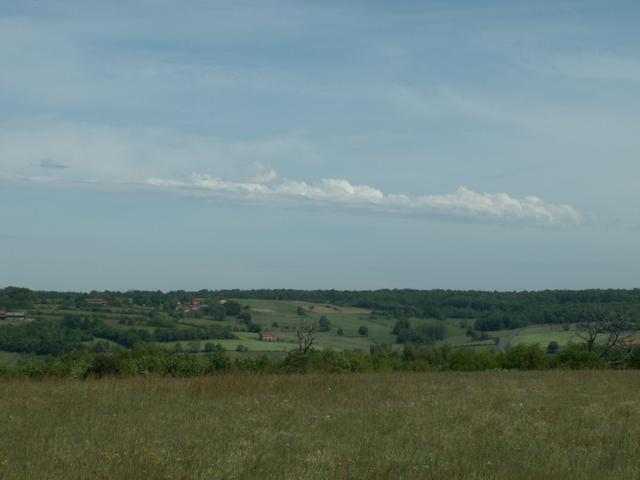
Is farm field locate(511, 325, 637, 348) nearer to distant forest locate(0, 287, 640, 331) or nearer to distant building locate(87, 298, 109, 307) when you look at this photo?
distant forest locate(0, 287, 640, 331)

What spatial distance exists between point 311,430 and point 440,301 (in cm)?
11784

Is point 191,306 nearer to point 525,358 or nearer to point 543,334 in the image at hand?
point 543,334

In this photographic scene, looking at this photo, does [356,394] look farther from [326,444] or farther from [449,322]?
[449,322]

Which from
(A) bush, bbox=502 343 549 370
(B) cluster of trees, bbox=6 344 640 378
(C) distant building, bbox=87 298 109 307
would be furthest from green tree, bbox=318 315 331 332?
(A) bush, bbox=502 343 549 370

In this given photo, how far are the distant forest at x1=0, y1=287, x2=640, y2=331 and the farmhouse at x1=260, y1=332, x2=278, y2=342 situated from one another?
28032 mm

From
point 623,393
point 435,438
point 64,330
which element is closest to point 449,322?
point 64,330

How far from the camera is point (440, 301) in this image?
130 meters

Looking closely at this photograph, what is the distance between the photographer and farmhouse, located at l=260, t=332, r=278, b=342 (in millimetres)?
86494

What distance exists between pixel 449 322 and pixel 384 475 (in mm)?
106916

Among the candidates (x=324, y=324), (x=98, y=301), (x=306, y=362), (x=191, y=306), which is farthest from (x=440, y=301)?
Result: (x=306, y=362)

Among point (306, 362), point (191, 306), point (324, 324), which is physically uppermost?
point (306, 362)

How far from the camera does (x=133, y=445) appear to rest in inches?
464

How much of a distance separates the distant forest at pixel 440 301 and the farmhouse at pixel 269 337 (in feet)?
92.0

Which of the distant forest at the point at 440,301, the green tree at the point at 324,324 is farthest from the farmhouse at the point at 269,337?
the distant forest at the point at 440,301
